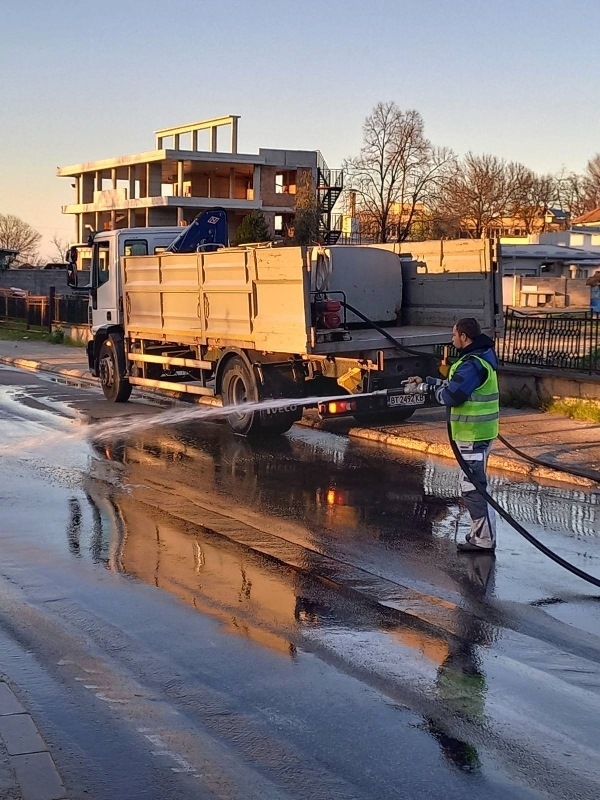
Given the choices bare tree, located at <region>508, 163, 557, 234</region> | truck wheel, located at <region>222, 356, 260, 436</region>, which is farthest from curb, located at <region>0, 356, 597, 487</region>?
bare tree, located at <region>508, 163, 557, 234</region>

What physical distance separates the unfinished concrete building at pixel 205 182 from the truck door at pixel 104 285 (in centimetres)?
4760

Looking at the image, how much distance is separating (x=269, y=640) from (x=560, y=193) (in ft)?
280

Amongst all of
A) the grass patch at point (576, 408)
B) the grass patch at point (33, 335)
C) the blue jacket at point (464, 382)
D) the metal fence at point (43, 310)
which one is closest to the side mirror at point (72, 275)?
the grass patch at point (576, 408)

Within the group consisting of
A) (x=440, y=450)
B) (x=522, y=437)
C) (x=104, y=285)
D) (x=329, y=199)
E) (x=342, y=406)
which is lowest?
(x=440, y=450)

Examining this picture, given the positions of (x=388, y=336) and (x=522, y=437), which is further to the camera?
(x=522, y=437)

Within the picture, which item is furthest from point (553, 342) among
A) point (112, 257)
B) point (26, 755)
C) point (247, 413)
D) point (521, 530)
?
point (26, 755)

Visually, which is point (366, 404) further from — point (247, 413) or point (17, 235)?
point (17, 235)

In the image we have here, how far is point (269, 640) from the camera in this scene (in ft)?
19.1

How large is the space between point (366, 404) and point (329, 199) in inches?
2091

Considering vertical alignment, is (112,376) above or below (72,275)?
below

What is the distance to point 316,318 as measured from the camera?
39.1ft

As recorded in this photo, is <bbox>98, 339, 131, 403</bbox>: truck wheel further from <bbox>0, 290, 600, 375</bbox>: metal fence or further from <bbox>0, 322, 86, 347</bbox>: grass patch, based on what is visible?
<bbox>0, 322, 86, 347</bbox>: grass patch

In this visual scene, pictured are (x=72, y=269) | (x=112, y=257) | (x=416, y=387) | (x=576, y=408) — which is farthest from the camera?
(x=72, y=269)

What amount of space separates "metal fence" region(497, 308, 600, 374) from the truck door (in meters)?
6.53
